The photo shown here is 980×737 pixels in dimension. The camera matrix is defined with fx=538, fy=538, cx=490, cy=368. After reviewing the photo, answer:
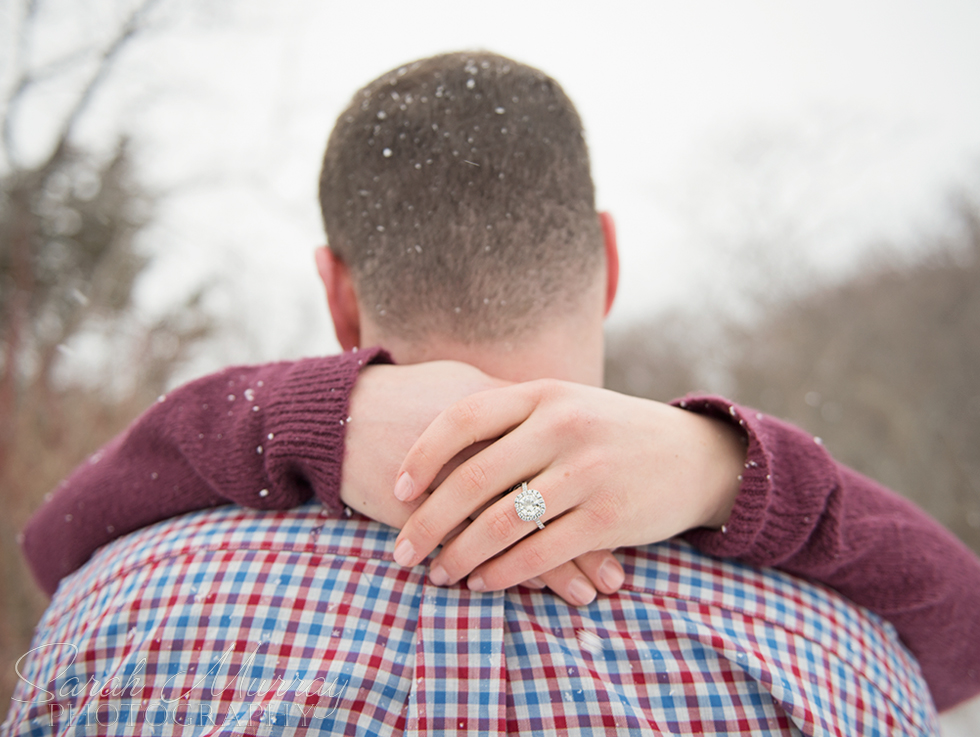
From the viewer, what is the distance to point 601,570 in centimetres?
89

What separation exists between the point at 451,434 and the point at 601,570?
35cm

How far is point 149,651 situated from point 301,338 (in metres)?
9.00

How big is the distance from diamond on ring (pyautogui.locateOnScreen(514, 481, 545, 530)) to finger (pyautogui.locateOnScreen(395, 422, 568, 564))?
0.03 feet

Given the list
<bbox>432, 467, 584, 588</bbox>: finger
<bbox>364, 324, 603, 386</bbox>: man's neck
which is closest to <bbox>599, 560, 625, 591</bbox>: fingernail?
<bbox>432, 467, 584, 588</bbox>: finger

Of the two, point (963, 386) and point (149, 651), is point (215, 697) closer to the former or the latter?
point (149, 651)

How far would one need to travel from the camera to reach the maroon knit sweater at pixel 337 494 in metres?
0.92

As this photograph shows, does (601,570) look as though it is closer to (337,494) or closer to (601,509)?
(601,509)

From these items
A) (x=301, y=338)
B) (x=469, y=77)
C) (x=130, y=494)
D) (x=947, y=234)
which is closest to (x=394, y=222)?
(x=469, y=77)

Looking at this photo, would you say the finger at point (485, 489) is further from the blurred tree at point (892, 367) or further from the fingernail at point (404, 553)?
the blurred tree at point (892, 367)

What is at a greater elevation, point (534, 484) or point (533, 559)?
point (534, 484)

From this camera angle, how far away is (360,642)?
2.76ft

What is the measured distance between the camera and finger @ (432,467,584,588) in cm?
80

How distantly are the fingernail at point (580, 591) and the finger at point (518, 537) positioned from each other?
0.09 metres

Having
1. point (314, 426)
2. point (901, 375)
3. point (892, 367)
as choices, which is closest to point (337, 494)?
point (314, 426)
